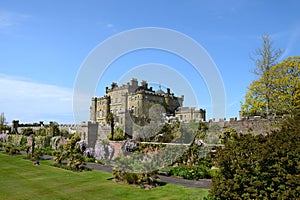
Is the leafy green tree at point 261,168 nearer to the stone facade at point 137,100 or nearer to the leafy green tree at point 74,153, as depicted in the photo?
the leafy green tree at point 74,153

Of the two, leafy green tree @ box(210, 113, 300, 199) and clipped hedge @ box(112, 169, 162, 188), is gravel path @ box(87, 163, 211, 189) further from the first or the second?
leafy green tree @ box(210, 113, 300, 199)

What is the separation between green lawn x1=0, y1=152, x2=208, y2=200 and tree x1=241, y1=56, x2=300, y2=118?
15987 mm

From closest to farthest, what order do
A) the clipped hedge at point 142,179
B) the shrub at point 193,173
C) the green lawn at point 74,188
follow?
the green lawn at point 74,188
the clipped hedge at point 142,179
the shrub at point 193,173

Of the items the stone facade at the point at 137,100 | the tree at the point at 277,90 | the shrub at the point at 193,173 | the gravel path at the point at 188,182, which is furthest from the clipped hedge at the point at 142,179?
the stone facade at the point at 137,100

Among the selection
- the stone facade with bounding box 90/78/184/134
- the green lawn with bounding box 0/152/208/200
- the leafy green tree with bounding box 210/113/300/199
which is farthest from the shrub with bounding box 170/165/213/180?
the stone facade with bounding box 90/78/184/134

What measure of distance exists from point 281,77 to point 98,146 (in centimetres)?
1723

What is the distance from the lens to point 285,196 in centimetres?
716

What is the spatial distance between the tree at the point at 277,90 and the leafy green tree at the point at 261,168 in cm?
1683

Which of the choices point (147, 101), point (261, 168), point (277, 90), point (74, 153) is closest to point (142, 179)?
point (261, 168)

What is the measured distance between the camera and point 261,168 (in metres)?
7.59

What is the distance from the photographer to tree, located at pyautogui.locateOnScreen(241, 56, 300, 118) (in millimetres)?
23750

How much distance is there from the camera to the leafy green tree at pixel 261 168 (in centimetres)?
730

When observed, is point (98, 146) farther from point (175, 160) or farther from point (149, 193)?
point (149, 193)

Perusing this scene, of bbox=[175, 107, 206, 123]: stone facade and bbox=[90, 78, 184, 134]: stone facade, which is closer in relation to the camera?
bbox=[90, 78, 184, 134]: stone facade
